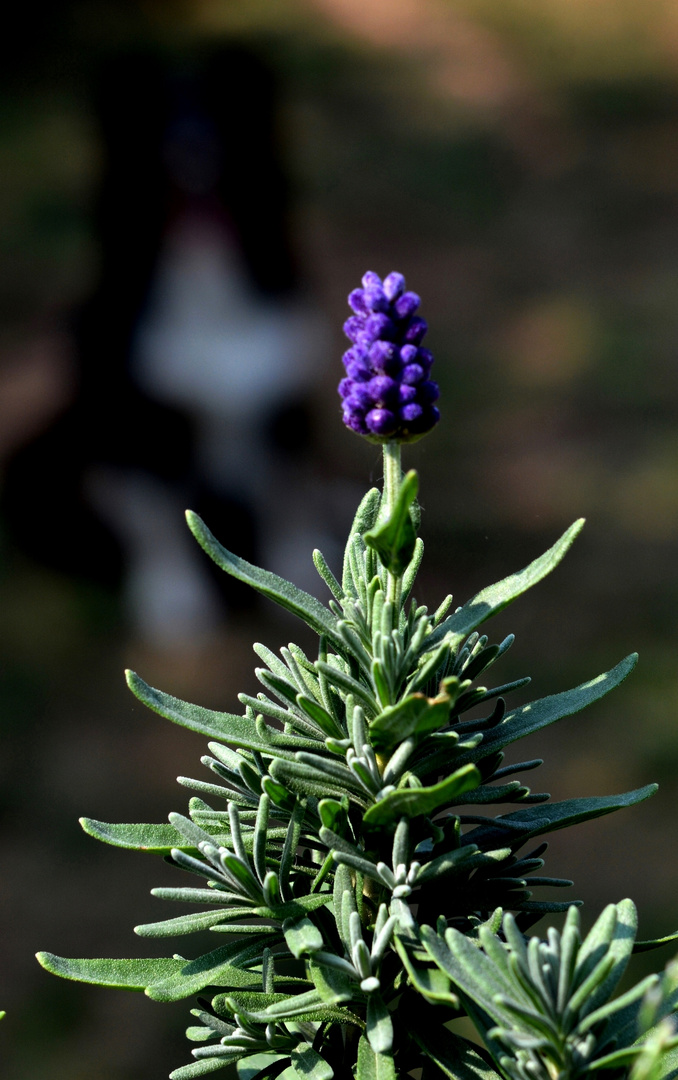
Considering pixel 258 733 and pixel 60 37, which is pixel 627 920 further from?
pixel 60 37

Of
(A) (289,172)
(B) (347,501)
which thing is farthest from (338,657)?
(A) (289,172)

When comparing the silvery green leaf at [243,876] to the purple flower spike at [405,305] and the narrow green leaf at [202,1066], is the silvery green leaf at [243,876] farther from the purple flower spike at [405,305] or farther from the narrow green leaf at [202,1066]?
the purple flower spike at [405,305]

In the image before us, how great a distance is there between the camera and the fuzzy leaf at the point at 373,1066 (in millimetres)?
435

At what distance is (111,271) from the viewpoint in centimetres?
337

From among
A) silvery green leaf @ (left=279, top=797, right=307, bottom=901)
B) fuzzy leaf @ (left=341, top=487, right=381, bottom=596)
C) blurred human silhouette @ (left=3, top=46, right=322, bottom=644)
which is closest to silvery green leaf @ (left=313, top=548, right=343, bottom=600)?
fuzzy leaf @ (left=341, top=487, right=381, bottom=596)

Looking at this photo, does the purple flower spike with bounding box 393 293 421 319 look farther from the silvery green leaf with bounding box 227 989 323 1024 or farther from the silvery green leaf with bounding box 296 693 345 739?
the silvery green leaf with bounding box 227 989 323 1024

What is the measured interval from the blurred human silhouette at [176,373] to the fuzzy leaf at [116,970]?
8.62ft

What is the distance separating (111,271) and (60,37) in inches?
36.8

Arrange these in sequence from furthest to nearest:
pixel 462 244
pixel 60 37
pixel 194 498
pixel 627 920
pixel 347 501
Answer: pixel 60 37
pixel 462 244
pixel 194 498
pixel 347 501
pixel 627 920

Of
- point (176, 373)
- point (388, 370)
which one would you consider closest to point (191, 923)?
point (388, 370)

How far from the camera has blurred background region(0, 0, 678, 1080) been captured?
270cm

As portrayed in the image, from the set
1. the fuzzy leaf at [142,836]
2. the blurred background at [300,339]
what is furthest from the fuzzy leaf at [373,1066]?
the blurred background at [300,339]

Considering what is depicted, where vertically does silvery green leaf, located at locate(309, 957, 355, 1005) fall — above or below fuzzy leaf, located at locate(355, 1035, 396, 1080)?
above

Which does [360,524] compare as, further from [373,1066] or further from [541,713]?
[373,1066]
